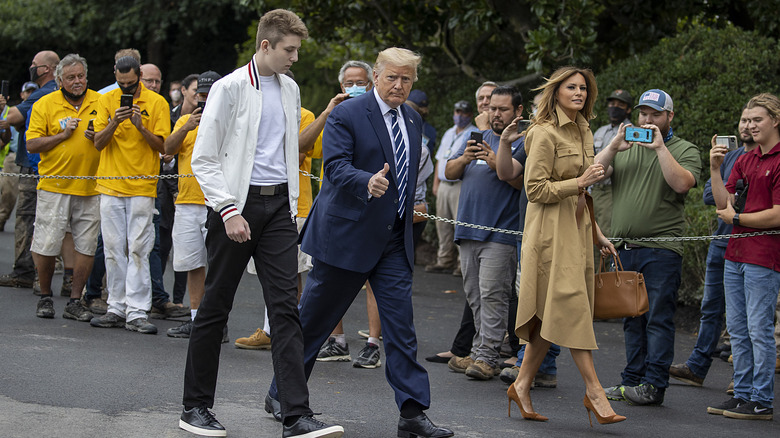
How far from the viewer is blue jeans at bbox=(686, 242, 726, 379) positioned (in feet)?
23.9

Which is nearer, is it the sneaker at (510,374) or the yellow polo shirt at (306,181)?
the sneaker at (510,374)

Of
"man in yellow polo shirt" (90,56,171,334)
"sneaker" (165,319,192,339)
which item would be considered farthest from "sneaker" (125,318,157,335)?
"sneaker" (165,319,192,339)

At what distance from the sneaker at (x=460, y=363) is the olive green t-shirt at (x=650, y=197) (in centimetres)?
156

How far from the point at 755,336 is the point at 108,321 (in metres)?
5.25

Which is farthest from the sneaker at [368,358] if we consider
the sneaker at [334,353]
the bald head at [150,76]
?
the bald head at [150,76]

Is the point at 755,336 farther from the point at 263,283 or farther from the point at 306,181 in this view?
the point at 306,181

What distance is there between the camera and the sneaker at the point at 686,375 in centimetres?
736

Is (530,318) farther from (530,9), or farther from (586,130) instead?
(530,9)

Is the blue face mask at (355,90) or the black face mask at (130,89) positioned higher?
the blue face mask at (355,90)

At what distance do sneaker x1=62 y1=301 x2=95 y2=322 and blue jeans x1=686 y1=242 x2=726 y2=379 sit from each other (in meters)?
5.13

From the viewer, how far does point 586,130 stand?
6059mm

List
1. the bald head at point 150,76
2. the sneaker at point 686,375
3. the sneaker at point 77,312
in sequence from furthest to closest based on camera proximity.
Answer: the bald head at point 150,76 < the sneaker at point 77,312 < the sneaker at point 686,375

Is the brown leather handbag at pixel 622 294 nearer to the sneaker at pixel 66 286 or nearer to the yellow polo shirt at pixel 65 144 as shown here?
the yellow polo shirt at pixel 65 144

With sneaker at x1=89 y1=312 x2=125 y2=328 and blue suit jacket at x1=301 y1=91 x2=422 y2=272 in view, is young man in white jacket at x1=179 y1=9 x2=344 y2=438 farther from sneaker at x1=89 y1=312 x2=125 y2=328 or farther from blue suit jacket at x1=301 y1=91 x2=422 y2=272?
sneaker at x1=89 y1=312 x2=125 y2=328
